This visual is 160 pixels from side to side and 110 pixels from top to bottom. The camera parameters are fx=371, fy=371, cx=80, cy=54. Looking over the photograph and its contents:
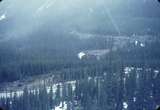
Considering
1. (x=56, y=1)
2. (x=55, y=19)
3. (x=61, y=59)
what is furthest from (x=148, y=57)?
(x=56, y=1)

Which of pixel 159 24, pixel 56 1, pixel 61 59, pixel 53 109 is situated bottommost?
pixel 53 109

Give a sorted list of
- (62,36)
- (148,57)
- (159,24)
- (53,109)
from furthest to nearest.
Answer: (159,24) → (62,36) → (148,57) → (53,109)

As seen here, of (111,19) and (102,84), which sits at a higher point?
(111,19)

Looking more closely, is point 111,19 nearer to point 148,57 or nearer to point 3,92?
point 148,57

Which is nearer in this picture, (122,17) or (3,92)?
(3,92)

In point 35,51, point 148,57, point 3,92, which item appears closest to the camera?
point 3,92

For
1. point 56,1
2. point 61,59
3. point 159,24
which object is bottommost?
point 61,59

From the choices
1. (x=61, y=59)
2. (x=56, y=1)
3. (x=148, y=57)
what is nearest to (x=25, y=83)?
(x=61, y=59)

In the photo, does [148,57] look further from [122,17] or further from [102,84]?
[122,17]

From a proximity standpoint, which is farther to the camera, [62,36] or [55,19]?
[55,19]
